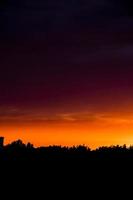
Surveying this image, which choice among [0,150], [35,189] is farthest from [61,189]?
[0,150]

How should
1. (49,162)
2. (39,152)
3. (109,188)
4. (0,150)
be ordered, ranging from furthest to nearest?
(0,150), (39,152), (49,162), (109,188)

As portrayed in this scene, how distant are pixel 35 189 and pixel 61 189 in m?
1.75

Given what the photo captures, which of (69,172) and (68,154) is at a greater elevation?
(68,154)

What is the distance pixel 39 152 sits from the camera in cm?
3650

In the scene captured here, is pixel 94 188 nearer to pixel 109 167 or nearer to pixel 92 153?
pixel 109 167

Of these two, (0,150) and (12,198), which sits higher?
(0,150)

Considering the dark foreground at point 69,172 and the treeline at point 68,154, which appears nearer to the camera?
the dark foreground at point 69,172

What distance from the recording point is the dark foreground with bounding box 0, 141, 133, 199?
29.5m

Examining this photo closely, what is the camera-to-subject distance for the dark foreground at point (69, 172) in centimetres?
2945

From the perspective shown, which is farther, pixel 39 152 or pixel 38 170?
pixel 39 152

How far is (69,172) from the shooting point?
31625mm

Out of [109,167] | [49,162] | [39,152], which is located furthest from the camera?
[39,152]

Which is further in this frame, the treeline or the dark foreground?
the treeline

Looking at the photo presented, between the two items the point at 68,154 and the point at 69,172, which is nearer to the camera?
the point at 69,172
